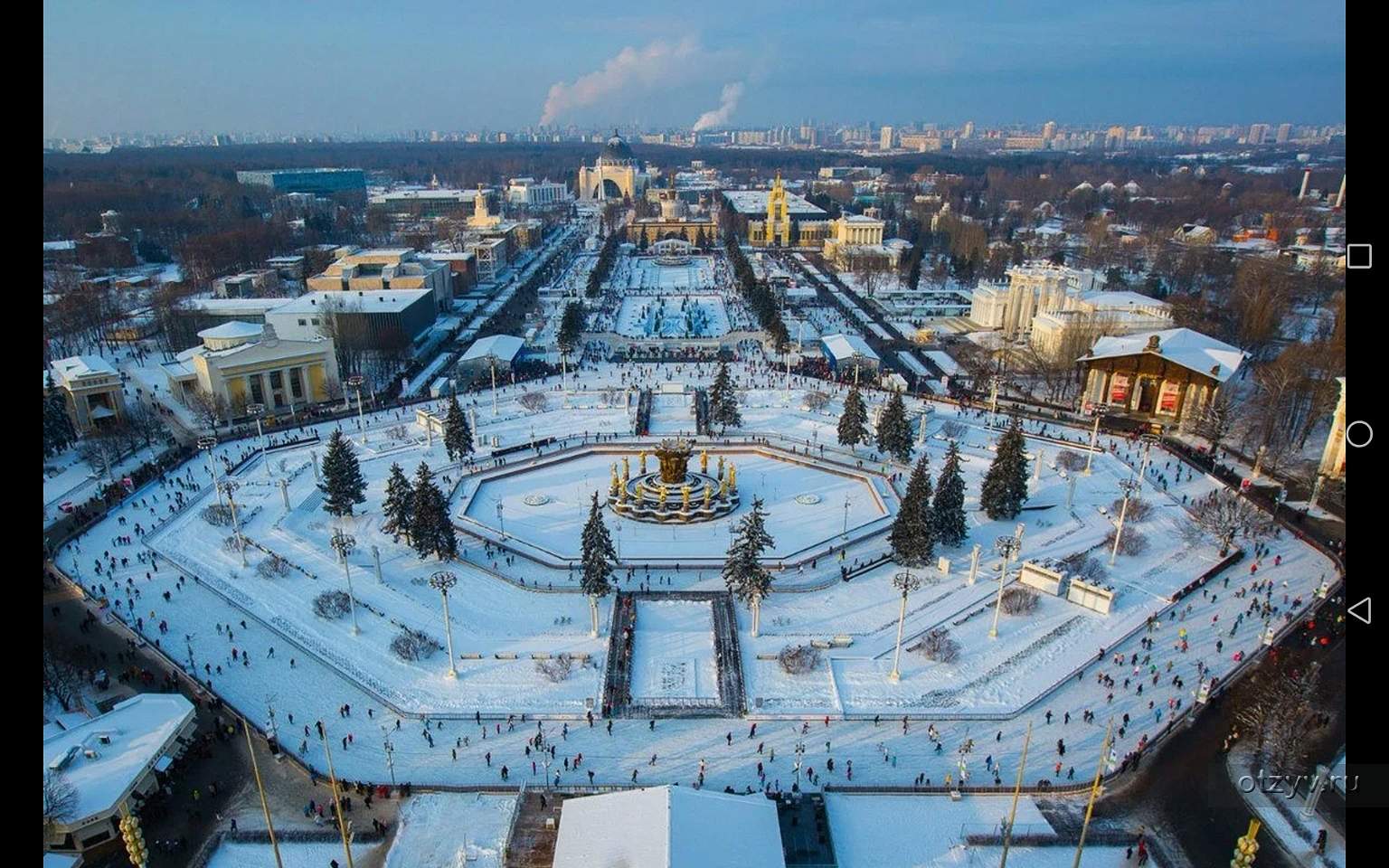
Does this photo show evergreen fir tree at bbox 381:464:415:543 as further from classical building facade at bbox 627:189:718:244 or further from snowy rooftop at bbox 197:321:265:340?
classical building facade at bbox 627:189:718:244

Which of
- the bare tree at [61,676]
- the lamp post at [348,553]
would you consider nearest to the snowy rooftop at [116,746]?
the bare tree at [61,676]

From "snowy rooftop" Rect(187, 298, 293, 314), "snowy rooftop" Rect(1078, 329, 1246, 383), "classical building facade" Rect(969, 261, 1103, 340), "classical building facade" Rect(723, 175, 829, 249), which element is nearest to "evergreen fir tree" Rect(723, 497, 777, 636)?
"snowy rooftop" Rect(1078, 329, 1246, 383)

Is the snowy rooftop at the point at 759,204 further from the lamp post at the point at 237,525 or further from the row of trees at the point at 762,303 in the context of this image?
the lamp post at the point at 237,525

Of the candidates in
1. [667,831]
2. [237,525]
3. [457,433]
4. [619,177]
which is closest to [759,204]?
[619,177]

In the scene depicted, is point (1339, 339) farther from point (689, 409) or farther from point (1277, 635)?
point (689, 409)

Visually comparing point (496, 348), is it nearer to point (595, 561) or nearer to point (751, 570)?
point (595, 561)
